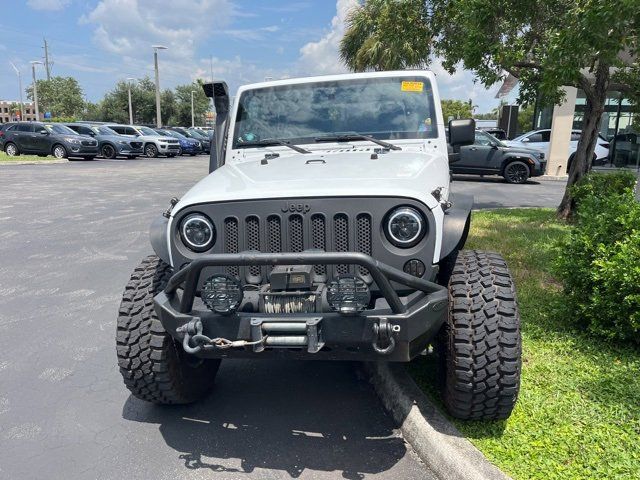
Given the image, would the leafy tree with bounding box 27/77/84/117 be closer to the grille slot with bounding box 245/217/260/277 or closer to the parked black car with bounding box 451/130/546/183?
the parked black car with bounding box 451/130/546/183

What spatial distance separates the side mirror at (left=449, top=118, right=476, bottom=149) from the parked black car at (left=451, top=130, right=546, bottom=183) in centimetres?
1194

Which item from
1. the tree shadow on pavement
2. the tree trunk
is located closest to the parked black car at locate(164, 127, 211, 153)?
the tree trunk

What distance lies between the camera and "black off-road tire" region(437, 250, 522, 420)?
8.98 feet

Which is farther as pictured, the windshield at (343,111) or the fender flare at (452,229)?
the windshield at (343,111)

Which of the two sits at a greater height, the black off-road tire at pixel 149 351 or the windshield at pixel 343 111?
the windshield at pixel 343 111

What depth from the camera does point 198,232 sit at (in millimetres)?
2869

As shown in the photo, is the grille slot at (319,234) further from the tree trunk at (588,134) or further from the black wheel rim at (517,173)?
the black wheel rim at (517,173)

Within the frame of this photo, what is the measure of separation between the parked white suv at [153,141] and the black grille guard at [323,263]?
2601 cm

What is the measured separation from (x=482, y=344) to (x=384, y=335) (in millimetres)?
607

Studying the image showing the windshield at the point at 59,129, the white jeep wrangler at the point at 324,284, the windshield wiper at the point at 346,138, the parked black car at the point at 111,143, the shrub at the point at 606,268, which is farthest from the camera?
the parked black car at the point at 111,143

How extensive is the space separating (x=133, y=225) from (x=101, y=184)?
21.7 ft

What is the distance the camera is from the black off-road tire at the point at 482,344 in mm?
2738

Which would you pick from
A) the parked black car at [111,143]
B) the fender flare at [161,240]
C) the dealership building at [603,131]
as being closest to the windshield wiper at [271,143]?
the fender flare at [161,240]

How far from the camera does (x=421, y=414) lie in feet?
10.1
